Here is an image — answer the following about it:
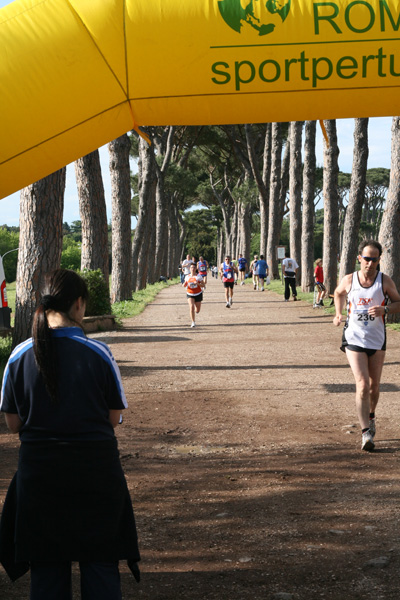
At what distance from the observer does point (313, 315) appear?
2152 cm

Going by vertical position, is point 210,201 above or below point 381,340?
above

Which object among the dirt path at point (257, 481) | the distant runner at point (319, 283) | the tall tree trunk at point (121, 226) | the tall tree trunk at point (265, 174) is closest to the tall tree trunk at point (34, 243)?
the dirt path at point (257, 481)

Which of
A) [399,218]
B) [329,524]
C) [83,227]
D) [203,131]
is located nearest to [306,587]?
[329,524]

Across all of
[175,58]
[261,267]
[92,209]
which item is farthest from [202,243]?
[175,58]

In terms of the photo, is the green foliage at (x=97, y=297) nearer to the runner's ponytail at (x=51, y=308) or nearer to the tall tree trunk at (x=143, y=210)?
the tall tree trunk at (x=143, y=210)

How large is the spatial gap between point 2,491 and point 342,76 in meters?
3.99

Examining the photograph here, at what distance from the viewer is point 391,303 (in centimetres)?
707

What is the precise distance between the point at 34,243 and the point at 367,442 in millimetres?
7081

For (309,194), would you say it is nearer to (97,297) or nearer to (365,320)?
(97,297)

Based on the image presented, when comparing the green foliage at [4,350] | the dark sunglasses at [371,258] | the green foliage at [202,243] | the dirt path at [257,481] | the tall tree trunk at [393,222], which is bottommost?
the dirt path at [257,481]

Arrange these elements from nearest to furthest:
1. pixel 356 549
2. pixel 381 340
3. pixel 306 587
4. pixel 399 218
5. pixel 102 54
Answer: pixel 306 587, pixel 356 549, pixel 102 54, pixel 381 340, pixel 399 218

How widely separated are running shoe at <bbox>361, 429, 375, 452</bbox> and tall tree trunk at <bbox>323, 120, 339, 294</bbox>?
18188 mm

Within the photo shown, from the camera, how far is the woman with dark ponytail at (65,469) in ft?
10.1

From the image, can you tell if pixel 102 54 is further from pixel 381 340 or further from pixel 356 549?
pixel 356 549
